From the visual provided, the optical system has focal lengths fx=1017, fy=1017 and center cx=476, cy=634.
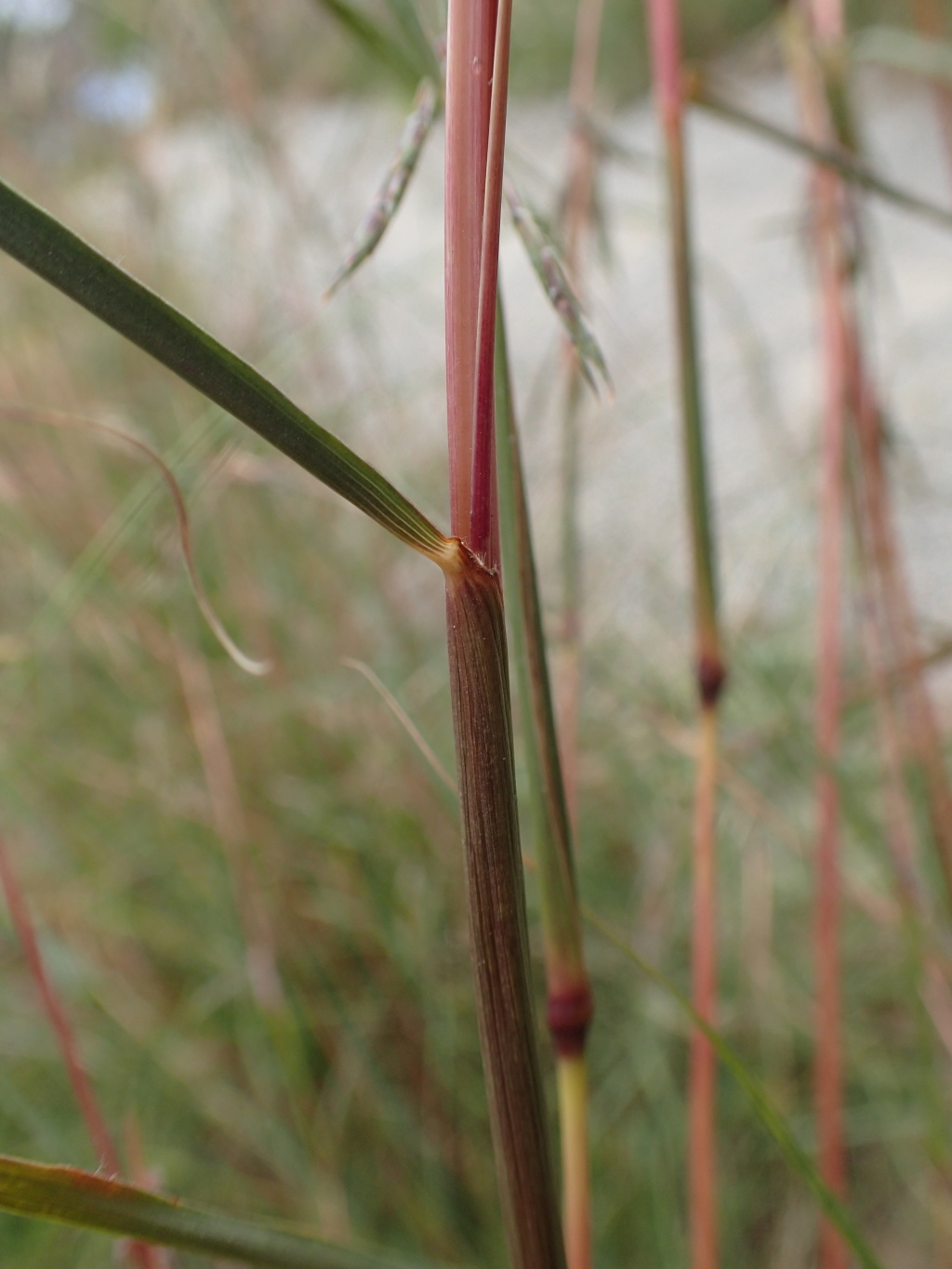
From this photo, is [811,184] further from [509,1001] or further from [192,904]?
[192,904]

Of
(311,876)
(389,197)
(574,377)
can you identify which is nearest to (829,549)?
(574,377)

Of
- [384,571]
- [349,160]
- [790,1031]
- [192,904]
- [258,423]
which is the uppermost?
[349,160]

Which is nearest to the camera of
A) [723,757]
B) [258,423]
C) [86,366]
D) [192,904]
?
[258,423]

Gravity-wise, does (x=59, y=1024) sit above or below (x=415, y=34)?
below

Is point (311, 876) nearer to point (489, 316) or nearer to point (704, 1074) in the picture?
point (704, 1074)

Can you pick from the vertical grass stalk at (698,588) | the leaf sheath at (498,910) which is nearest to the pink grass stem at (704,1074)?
the vertical grass stalk at (698,588)

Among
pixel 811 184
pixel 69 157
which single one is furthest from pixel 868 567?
pixel 69 157
